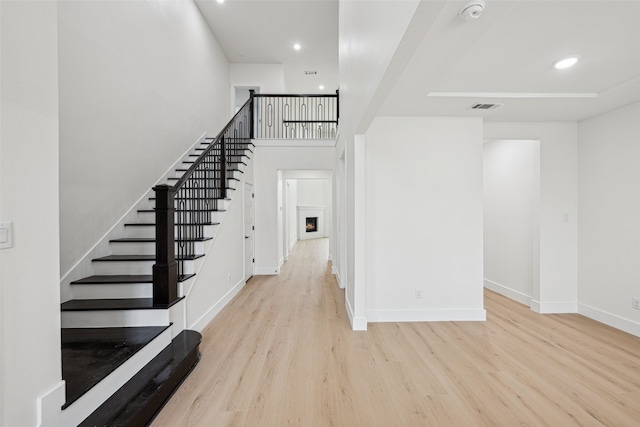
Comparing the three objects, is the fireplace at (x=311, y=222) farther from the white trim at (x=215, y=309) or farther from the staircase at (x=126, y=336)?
the staircase at (x=126, y=336)

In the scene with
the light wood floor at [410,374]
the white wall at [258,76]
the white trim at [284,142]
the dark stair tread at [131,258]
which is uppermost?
the white wall at [258,76]

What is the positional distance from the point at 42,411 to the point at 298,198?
11.5 metres

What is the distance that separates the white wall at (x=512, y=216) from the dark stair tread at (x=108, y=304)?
4.39m

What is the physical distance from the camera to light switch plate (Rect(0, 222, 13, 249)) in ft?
3.64

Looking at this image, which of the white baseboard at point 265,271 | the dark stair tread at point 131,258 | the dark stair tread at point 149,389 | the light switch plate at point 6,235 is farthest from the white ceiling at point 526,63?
the white baseboard at point 265,271

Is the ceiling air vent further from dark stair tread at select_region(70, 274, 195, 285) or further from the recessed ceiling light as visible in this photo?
dark stair tread at select_region(70, 274, 195, 285)

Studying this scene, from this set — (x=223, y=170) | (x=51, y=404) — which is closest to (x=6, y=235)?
(x=51, y=404)

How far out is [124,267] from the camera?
2.79 metres

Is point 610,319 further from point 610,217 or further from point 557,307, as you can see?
point 610,217

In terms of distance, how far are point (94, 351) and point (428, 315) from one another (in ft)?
10.5

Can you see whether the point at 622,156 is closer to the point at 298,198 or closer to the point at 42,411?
the point at 42,411

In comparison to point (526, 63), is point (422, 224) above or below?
below

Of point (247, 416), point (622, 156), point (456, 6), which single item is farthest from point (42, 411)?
point (622, 156)

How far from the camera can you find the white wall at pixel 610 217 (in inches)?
116
